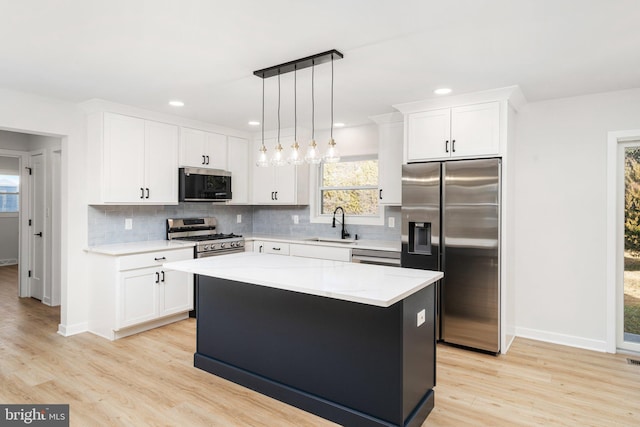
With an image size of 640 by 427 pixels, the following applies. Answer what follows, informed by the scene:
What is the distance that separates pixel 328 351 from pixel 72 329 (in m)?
3.05

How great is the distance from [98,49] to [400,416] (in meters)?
3.03

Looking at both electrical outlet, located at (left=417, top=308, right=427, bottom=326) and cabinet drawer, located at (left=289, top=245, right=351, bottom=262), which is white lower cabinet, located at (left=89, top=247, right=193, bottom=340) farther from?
electrical outlet, located at (left=417, top=308, right=427, bottom=326)

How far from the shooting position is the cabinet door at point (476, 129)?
11.3 feet

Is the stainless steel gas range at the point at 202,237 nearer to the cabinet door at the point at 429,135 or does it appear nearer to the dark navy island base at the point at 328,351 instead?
the dark navy island base at the point at 328,351

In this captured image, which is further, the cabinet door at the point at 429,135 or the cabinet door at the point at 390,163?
the cabinet door at the point at 390,163

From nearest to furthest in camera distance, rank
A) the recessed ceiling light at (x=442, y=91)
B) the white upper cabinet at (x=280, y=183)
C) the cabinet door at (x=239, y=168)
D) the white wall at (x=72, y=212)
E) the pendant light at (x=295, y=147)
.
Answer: the pendant light at (x=295, y=147) → the recessed ceiling light at (x=442, y=91) → the white wall at (x=72, y=212) → the white upper cabinet at (x=280, y=183) → the cabinet door at (x=239, y=168)

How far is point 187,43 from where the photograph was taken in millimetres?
2502

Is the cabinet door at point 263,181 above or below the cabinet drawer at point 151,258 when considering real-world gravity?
above

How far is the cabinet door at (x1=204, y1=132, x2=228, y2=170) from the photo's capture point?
197 inches

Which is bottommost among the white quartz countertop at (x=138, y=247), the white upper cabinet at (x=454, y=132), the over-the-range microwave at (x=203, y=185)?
the white quartz countertop at (x=138, y=247)

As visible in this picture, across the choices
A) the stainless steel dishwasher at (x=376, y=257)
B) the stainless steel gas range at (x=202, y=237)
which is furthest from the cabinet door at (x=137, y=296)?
the stainless steel dishwasher at (x=376, y=257)

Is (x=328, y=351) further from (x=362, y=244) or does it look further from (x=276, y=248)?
(x=276, y=248)

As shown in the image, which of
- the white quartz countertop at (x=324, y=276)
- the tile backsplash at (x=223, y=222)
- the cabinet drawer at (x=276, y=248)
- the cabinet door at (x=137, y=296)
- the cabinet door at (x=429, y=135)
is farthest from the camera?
the cabinet drawer at (x=276, y=248)

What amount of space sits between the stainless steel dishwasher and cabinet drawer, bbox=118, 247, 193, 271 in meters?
1.90
